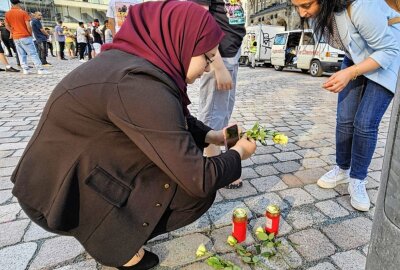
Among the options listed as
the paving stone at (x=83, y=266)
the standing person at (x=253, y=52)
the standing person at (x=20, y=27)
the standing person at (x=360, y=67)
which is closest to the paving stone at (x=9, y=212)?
the paving stone at (x=83, y=266)

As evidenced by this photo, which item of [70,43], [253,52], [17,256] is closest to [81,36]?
[70,43]

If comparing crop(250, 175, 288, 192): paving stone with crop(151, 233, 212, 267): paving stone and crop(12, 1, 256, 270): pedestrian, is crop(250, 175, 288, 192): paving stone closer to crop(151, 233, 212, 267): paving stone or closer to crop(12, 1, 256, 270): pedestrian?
crop(151, 233, 212, 267): paving stone

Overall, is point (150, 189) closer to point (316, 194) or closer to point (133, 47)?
point (133, 47)

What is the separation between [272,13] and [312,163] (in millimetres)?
36478

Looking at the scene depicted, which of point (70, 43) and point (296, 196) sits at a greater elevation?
point (70, 43)

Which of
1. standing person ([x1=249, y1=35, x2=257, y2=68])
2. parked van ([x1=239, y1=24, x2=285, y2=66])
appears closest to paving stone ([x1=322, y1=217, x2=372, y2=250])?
standing person ([x1=249, y1=35, x2=257, y2=68])

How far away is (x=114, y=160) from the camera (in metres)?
1.43

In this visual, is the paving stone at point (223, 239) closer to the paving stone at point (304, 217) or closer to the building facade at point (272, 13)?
the paving stone at point (304, 217)

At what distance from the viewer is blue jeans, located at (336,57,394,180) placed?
2.16 m

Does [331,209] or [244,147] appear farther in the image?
[331,209]

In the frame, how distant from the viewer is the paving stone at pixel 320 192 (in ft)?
8.25

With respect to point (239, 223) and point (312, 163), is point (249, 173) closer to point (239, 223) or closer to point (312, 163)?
point (312, 163)

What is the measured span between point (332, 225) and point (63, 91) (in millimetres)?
1944

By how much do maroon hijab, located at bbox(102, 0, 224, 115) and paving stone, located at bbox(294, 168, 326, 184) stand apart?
6.15 feet
